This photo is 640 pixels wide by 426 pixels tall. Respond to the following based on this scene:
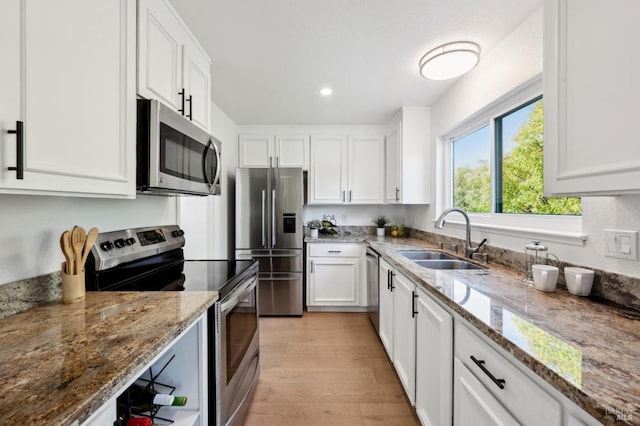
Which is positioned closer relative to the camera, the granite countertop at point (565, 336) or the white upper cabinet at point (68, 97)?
the granite countertop at point (565, 336)

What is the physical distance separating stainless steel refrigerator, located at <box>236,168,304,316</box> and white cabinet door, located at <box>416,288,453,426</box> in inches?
71.7

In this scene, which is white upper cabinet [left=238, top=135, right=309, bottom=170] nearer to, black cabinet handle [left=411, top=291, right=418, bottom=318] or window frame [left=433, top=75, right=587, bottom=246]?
window frame [left=433, top=75, right=587, bottom=246]

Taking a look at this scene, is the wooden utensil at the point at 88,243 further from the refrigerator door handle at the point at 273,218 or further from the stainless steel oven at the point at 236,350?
the refrigerator door handle at the point at 273,218

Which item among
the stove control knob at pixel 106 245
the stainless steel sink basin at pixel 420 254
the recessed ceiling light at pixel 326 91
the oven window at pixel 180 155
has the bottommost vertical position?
the stainless steel sink basin at pixel 420 254

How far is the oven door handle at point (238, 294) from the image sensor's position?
1215 mm

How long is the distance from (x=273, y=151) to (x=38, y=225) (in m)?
2.66

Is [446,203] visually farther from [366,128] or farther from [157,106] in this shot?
[157,106]

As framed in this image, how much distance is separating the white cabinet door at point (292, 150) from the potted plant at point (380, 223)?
1.24 metres

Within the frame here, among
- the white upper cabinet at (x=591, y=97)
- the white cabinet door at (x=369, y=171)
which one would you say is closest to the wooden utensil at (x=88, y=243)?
the white upper cabinet at (x=591, y=97)

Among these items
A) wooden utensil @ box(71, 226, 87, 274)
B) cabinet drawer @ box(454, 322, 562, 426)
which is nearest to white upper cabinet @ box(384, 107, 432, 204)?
cabinet drawer @ box(454, 322, 562, 426)

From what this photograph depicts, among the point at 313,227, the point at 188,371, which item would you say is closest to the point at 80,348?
the point at 188,371

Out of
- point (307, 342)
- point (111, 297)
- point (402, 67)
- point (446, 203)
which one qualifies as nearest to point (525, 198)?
point (446, 203)

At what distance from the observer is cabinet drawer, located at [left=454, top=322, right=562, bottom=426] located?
647mm

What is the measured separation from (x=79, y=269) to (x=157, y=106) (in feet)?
2.39
